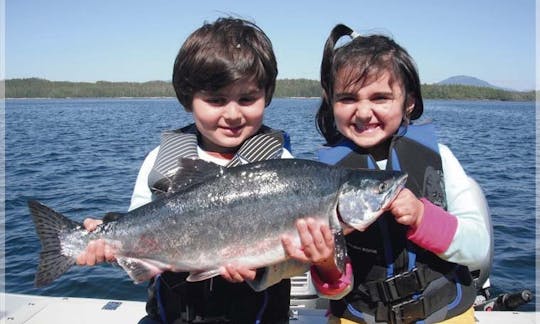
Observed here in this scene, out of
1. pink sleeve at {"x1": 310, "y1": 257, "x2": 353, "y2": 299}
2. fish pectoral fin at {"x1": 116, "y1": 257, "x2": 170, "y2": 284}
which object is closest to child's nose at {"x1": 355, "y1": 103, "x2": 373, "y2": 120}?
pink sleeve at {"x1": 310, "y1": 257, "x2": 353, "y2": 299}

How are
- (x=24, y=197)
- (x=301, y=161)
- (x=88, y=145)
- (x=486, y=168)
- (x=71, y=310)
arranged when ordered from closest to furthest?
(x=301, y=161)
(x=71, y=310)
(x=24, y=197)
(x=486, y=168)
(x=88, y=145)

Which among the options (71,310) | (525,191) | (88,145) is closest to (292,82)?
(88,145)

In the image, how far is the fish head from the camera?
12.1 feet

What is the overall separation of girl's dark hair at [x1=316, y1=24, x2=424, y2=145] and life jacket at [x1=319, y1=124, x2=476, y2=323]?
2.02ft

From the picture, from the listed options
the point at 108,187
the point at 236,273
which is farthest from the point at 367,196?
the point at 108,187

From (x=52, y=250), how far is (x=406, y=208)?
279 cm

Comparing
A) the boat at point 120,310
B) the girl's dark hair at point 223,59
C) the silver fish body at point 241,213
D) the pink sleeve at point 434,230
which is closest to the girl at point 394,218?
the pink sleeve at point 434,230

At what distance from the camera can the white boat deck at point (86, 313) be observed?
235 inches

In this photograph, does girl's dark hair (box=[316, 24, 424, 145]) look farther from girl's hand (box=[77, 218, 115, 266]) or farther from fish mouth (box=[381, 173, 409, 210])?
girl's hand (box=[77, 218, 115, 266])

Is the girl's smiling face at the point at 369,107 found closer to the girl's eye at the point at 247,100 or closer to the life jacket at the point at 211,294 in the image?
the life jacket at the point at 211,294

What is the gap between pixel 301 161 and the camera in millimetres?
3768

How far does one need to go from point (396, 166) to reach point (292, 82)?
19573 centimetres

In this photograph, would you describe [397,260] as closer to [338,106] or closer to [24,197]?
[338,106]

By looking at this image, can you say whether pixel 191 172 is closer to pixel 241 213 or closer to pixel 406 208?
pixel 241 213
